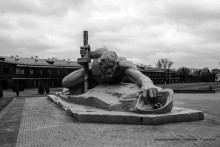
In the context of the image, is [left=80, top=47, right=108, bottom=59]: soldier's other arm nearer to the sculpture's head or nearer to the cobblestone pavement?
the sculpture's head

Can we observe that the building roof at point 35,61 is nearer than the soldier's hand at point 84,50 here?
No

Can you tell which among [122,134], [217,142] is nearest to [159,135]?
[122,134]

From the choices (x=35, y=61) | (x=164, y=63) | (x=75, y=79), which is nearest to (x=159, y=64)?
(x=164, y=63)

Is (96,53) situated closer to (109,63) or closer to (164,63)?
(109,63)

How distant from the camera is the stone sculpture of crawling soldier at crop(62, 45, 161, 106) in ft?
24.5

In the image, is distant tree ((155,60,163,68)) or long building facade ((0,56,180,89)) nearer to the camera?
long building facade ((0,56,180,89))

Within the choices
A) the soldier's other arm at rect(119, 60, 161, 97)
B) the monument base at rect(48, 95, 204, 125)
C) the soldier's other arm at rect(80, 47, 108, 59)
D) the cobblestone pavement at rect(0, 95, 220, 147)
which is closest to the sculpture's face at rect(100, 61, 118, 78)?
the soldier's other arm at rect(119, 60, 161, 97)

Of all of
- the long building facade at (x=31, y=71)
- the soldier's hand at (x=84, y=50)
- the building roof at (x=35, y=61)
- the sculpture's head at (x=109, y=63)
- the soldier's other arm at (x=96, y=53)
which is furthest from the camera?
the building roof at (x=35, y=61)

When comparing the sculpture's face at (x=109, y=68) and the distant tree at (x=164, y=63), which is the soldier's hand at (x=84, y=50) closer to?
the sculpture's face at (x=109, y=68)

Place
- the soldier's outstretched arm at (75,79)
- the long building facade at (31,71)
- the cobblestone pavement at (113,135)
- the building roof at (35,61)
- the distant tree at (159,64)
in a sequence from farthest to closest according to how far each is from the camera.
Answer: the distant tree at (159,64) → the building roof at (35,61) → the long building facade at (31,71) → the soldier's outstretched arm at (75,79) → the cobblestone pavement at (113,135)

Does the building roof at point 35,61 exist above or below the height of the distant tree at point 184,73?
above

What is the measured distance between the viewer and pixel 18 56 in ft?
157

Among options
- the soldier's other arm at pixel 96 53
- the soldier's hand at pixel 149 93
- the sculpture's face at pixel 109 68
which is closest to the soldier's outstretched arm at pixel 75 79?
the soldier's other arm at pixel 96 53

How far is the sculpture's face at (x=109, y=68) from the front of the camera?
8867 millimetres
